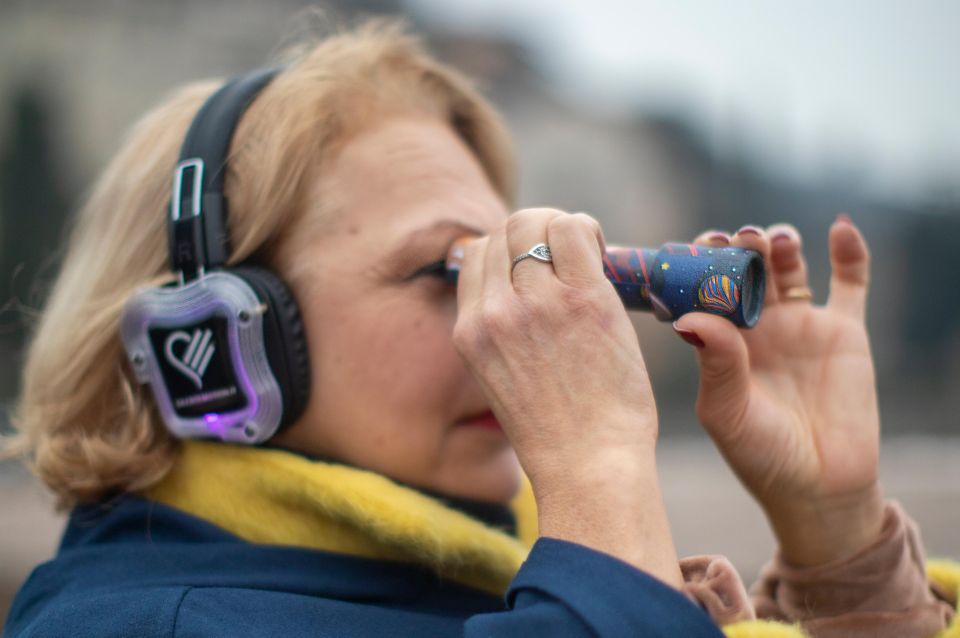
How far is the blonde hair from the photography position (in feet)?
4.51

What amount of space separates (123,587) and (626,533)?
723mm

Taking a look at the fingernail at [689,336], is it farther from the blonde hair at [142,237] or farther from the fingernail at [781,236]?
the blonde hair at [142,237]

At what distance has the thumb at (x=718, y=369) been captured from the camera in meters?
1.12

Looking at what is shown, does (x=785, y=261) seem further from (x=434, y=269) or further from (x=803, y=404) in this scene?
(x=434, y=269)

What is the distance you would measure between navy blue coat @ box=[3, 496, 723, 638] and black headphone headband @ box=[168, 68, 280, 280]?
0.40 metres

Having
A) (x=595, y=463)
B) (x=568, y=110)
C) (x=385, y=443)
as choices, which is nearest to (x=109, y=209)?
(x=385, y=443)

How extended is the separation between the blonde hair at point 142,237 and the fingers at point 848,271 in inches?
32.5

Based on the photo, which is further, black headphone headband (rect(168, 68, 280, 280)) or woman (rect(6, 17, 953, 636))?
black headphone headband (rect(168, 68, 280, 280))

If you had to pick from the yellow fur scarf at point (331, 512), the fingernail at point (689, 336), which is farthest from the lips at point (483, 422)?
the fingernail at point (689, 336)

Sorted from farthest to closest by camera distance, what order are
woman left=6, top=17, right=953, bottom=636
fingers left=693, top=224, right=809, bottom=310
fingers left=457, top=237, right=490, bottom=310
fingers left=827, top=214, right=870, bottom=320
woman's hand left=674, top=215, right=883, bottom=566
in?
fingers left=827, top=214, right=870, bottom=320 < woman's hand left=674, top=215, right=883, bottom=566 < fingers left=693, top=224, right=809, bottom=310 < fingers left=457, top=237, right=490, bottom=310 < woman left=6, top=17, right=953, bottom=636

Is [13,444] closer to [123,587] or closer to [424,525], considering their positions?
[123,587]

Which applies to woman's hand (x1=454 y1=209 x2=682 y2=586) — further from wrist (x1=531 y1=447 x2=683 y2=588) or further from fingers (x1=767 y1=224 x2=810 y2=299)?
fingers (x1=767 y1=224 x2=810 y2=299)

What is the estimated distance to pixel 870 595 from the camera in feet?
4.39

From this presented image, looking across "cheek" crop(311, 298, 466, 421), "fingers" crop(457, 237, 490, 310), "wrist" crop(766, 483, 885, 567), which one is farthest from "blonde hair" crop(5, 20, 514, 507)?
"wrist" crop(766, 483, 885, 567)
